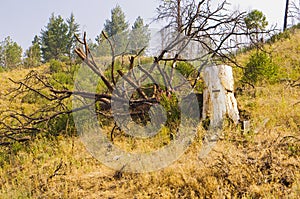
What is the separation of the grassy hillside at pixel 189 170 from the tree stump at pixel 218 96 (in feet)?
0.81

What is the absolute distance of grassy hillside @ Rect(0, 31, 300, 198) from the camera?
241 cm

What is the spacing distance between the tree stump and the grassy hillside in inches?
9.8

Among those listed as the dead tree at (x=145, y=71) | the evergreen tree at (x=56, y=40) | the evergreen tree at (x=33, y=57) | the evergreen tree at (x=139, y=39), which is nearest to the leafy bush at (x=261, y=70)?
the dead tree at (x=145, y=71)

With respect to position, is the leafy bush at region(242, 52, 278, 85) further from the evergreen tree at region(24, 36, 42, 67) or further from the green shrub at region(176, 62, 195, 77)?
the evergreen tree at region(24, 36, 42, 67)

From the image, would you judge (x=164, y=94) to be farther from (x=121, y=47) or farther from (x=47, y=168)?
(x=47, y=168)

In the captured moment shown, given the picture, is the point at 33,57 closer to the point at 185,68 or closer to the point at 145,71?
the point at 185,68

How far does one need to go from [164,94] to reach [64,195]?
2.58 m

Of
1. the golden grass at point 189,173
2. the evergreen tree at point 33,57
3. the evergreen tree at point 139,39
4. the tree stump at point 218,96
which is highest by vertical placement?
the evergreen tree at point 33,57

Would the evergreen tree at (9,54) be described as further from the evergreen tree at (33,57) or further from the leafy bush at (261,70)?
the leafy bush at (261,70)

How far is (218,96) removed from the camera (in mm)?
4523

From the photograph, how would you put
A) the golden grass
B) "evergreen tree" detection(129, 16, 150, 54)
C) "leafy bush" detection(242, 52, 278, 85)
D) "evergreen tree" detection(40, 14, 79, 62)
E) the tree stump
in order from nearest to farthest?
1. the golden grass
2. the tree stump
3. "evergreen tree" detection(129, 16, 150, 54)
4. "leafy bush" detection(242, 52, 278, 85)
5. "evergreen tree" detection(40, 14, 79, 62)

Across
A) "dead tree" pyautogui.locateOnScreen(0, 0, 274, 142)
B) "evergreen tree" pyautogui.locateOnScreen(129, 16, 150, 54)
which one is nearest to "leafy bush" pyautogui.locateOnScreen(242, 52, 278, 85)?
"dead tree" pyautogui.locateOnScreen(0, 0, 274, 142)

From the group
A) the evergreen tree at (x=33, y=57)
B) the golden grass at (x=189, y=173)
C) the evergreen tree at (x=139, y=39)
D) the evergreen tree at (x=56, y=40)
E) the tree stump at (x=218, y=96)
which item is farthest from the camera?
the evergreen tree at (x=56, y=40)

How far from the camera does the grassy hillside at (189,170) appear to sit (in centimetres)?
241
